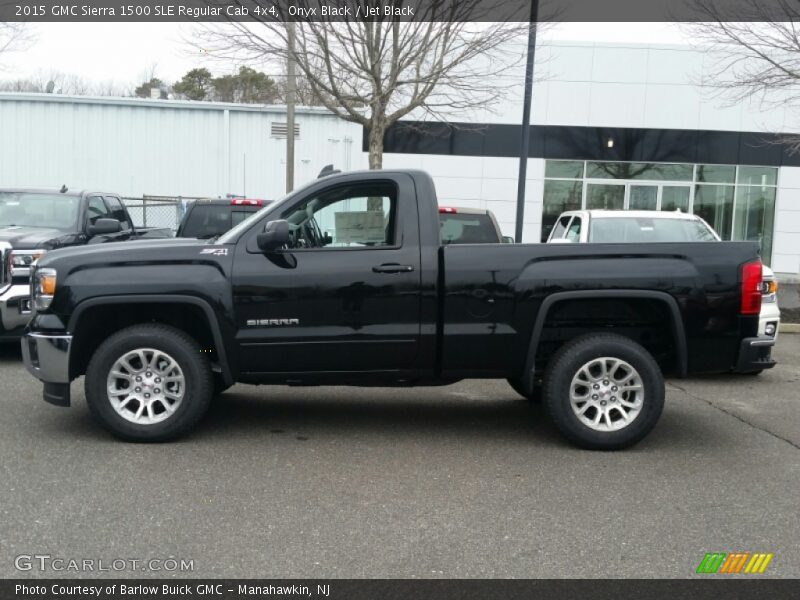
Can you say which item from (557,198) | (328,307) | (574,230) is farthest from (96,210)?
(557,198)

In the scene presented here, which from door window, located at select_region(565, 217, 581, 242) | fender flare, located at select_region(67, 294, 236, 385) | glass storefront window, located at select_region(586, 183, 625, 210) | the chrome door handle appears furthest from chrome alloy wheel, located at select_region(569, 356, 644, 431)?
glass storefront window, located at select_region(586, 183, 625, 210)

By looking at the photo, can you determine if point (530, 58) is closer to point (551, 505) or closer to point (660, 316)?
point (660, 316)

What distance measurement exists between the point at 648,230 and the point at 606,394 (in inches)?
192

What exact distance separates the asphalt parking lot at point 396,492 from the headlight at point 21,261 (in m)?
1.76

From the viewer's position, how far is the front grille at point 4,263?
858cm

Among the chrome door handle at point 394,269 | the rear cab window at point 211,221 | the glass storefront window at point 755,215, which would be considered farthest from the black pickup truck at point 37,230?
the glass storefront window at point 755,215

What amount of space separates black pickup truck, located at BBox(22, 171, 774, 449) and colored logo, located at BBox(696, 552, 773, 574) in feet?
5.97

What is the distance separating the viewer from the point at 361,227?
6270 mm

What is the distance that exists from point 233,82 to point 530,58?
80.9 ft

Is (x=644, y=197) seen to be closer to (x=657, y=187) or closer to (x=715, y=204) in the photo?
(x=657, y=187)

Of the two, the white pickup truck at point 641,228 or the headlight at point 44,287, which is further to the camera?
the white pickup truck at point 641,228

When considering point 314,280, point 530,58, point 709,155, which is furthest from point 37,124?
point 314,280

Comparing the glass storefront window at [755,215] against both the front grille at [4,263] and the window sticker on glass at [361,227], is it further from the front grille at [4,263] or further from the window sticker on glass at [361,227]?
the front grille at [4,263]

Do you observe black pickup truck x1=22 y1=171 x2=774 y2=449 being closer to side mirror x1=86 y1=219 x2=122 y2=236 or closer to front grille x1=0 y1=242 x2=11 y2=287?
front grille x1=0 y1=242 x2=11 y2=287
